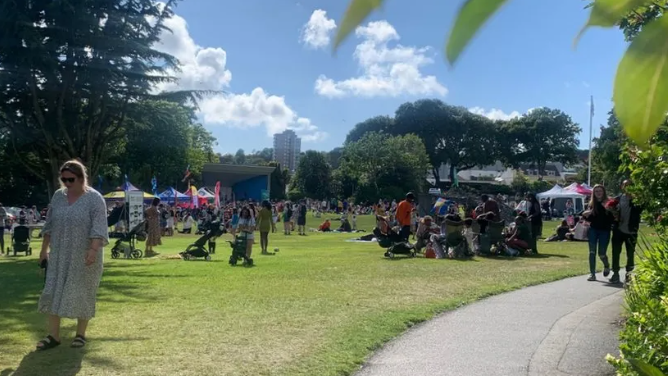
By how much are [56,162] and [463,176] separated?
89.0 meters

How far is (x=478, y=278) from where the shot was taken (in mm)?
10406

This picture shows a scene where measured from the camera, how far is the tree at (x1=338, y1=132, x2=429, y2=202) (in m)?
61.8

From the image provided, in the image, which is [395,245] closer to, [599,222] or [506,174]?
[599,222]

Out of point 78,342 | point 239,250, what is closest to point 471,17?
point 78,342

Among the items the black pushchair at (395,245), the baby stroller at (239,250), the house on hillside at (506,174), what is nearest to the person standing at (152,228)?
the baby stroller at (239,250)

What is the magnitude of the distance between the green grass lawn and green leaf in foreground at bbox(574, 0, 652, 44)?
456cm

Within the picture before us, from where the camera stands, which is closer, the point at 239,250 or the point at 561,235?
the point at 239,250

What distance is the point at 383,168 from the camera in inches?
2463

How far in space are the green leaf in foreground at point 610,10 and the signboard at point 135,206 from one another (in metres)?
25.1

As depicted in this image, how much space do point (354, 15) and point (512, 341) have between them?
598 centimetres

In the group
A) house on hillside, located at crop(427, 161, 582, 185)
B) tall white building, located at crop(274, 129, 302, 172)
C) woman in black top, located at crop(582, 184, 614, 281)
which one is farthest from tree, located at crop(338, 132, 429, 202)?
tall white building, located at crop(274, 129, 302, 172)

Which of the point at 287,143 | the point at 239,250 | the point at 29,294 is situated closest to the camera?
the point at 287,143

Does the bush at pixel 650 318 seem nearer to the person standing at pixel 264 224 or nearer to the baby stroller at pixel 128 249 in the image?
the person standing at pixel 264 224

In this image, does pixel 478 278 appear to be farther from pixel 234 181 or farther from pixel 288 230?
pixel 234 181
